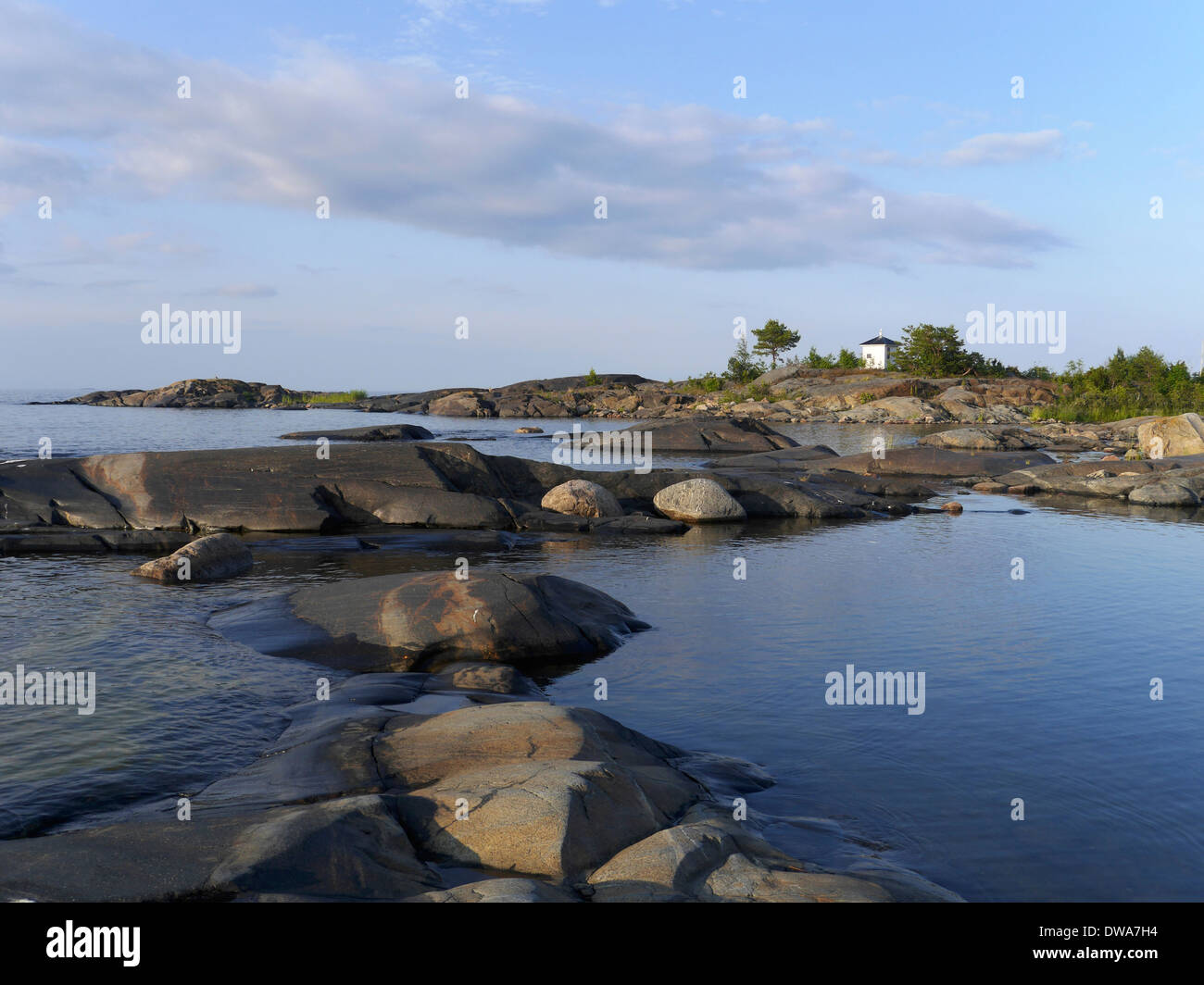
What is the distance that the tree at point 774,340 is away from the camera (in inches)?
4806

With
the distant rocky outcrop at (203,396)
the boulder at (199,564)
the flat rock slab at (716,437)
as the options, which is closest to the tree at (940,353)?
the flat rock slab at (716,437)

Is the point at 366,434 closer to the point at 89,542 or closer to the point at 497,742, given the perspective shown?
the point at 89,542

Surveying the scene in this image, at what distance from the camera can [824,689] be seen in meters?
10.5

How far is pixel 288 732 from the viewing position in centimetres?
838

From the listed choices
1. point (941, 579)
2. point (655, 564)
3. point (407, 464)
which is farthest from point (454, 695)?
point (407, 464)

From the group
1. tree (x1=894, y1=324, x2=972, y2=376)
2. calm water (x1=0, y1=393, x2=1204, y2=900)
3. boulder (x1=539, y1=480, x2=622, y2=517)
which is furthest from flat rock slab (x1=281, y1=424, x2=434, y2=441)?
tree (x1=894, y1=324, x2=972, y2=376)

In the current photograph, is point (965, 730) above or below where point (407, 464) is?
below

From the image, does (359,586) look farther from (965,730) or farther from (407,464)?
(407,464)

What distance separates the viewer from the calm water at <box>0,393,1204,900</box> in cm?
696

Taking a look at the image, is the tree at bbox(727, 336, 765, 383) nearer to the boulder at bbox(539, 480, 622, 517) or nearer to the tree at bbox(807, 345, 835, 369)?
the tree at bbox(807, 345, 835, 369)

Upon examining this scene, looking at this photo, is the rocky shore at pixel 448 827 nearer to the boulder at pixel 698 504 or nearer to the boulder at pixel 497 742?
the boulder at pixel 497 742

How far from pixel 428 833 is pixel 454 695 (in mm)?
3375

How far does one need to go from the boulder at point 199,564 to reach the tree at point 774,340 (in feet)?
362

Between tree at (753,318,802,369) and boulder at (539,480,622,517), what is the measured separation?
100764mm
